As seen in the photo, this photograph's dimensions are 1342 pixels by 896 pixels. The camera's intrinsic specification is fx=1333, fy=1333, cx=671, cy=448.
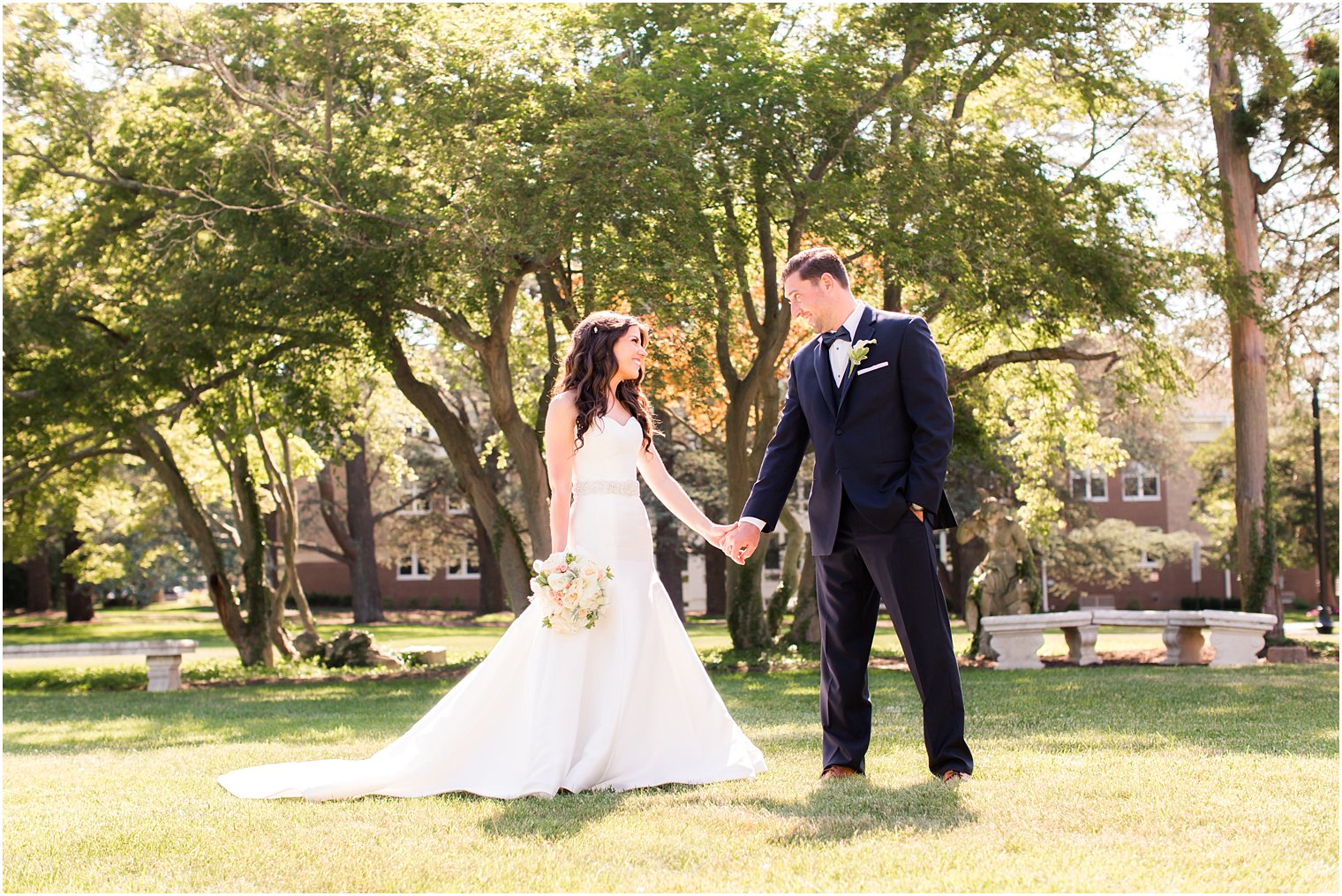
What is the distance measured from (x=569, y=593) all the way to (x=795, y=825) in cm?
196

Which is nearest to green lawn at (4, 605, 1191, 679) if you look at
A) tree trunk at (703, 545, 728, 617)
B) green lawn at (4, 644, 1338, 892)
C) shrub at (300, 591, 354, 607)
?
tree trunk at (703, 545, 728, 617)

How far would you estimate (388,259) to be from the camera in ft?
56.0

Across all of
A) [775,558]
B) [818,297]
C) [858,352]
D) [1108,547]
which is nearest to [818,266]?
[818,297]

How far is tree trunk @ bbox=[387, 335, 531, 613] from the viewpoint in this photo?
19719 mm

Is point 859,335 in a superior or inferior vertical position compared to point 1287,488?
inferior

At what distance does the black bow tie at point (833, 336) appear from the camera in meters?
6.39

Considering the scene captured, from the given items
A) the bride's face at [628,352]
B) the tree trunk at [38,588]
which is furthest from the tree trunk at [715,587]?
the bride's face at [628,352]

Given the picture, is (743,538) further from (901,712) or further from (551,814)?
(901,712)

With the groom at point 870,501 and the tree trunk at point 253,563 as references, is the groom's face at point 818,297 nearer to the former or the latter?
the groom at point 870,501

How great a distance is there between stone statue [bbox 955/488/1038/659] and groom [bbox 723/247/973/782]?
42.2ft

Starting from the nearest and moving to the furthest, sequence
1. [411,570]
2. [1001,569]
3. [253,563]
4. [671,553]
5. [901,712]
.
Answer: [901,712]
[1001,569]
[253,563]
[671,553]
[411,570]

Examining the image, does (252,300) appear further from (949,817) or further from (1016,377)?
(949,817)

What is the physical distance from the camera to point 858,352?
6195 mm

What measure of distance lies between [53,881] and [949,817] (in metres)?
3.26
